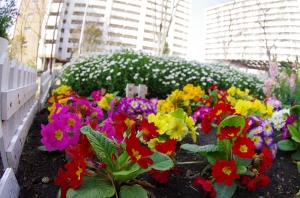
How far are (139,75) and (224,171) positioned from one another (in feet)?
13.3

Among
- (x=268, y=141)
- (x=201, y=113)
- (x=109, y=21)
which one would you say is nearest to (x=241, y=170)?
(x=268, y=141)

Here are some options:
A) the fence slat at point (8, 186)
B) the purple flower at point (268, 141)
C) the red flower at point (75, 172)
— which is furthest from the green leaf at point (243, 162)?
the fence slat at point (8, 186)

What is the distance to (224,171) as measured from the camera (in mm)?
1327

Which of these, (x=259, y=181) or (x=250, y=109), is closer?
(x=259, y=181)

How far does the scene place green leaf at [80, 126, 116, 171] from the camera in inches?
42.0

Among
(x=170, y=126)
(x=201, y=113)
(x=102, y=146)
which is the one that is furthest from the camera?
(x=201, y=113)

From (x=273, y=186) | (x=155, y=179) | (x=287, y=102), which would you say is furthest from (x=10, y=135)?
(x=287, y=102)

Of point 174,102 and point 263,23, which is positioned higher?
point 263,23

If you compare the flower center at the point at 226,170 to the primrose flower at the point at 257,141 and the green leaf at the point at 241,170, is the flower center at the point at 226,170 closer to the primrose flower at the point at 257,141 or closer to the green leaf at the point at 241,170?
the green leaf at the point at 241,170

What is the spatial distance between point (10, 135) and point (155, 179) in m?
0.87

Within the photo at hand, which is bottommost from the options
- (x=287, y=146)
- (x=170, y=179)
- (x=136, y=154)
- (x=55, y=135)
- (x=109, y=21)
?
(x=170, y=179)

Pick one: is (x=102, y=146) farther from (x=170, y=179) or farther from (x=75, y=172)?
(x=170, y=179)

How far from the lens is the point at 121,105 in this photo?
2568 millimetres

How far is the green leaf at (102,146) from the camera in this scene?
3.50 feet
